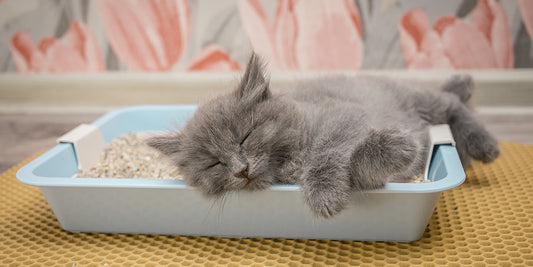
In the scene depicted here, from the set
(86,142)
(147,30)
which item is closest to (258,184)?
(86,142)

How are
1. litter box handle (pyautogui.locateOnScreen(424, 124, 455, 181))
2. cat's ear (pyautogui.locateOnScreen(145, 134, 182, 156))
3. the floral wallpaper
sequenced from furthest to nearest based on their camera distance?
the floral wallpaper, litter box handle (pyautogui.locateOnScreen(424, 124, 455, 181)), cat's ear (pyautogui.locateOnScreen(145, 134, 182, 156))

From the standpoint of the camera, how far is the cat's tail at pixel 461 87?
6.96 ft

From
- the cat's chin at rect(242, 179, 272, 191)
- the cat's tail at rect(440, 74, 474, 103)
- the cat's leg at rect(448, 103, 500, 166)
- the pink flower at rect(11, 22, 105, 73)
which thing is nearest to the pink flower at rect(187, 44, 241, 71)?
the pink flower at rect(11, 22, 105, 73)

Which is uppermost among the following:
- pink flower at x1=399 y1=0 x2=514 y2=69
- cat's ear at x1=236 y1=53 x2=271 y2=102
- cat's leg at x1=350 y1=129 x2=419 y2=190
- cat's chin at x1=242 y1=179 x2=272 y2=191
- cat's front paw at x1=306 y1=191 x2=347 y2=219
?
cat's ear at x1=236 y1=53 x2=271 y2=102

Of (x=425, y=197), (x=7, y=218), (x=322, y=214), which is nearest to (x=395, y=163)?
(x=425, y=197)

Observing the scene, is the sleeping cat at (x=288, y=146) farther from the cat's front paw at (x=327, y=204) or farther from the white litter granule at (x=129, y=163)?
the white litter granule at (x=129, y=163)

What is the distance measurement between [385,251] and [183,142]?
2.41 ft

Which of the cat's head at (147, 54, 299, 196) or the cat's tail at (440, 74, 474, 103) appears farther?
the cat's tail at (440, 74, 474, 103)

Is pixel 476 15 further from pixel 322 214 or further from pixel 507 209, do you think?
pixel 322 214

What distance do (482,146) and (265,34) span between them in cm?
172

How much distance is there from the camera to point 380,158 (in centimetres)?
129

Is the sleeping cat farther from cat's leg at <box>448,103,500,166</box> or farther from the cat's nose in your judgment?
cat's leg at <box>448,103,500,166</box>

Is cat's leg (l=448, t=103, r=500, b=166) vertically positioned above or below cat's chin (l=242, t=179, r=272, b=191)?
below

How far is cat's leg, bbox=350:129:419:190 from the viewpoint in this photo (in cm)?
129
